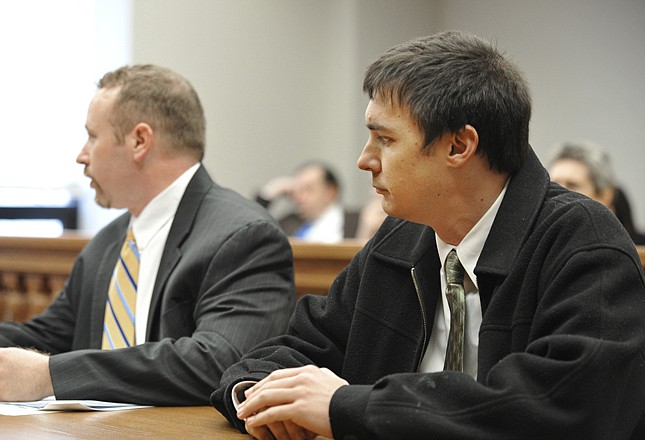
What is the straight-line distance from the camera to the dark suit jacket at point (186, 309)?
231cm

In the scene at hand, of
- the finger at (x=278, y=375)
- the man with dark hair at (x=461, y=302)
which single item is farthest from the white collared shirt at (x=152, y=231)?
the finger at (x=278, y=375)

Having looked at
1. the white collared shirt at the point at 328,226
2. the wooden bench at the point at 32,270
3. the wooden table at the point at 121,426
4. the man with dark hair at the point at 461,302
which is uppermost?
the man with dark hair at the point at 461,302

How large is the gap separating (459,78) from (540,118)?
712 cm

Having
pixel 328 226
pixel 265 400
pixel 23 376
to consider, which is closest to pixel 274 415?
pixel 265 400

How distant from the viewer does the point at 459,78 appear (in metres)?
1.88

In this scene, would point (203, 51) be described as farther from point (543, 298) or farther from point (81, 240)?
point (543, 298)

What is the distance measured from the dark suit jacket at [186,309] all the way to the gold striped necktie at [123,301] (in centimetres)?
4

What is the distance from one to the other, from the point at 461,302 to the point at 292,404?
439 millimetres

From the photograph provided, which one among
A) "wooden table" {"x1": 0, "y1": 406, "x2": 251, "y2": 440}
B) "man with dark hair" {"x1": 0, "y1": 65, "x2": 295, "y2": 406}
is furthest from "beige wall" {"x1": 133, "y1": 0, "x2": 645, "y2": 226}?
"wooden table" {"x1": 0, "y1": 406, "x2": 251, "y2": 440}

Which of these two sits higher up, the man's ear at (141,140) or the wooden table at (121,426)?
the man's ear at (141,140)

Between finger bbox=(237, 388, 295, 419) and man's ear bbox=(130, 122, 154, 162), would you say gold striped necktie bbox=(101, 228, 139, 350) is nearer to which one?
man's ear bbox=(130, 122, 154, 162)

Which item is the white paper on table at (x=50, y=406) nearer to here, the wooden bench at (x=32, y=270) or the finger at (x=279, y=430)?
the finger at (x=279, y=430)

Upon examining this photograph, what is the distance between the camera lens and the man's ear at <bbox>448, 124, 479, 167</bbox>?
6.19 feet

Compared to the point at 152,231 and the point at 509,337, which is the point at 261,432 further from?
the point at 152,231
